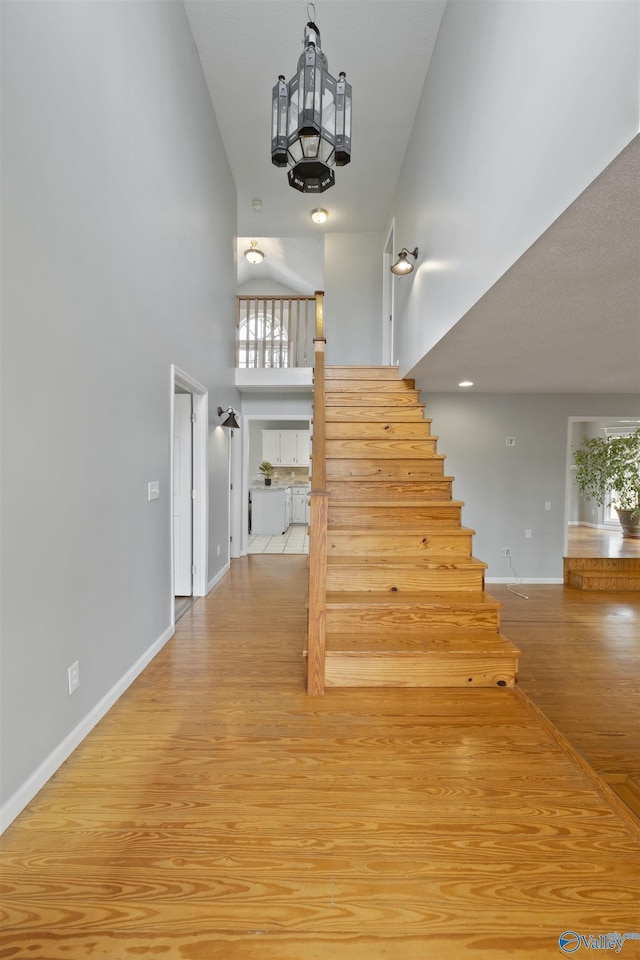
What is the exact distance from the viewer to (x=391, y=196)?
223 inches

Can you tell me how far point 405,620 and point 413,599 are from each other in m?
0.16

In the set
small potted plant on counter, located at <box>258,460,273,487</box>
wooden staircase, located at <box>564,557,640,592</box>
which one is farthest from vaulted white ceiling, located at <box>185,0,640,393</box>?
small potted plant on counter, located at <box>258,460,273,487</box>

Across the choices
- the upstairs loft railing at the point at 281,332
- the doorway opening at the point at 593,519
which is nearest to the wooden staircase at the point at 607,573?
the doorway opening at the point at 593,519

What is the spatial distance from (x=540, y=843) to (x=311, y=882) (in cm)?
78

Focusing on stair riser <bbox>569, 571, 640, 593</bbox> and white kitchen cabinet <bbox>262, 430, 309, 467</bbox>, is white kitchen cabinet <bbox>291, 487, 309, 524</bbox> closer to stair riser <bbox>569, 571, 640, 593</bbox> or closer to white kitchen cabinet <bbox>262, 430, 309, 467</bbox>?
white kitchen cabinet <bbox>262, 430, 309, 467</bbox>

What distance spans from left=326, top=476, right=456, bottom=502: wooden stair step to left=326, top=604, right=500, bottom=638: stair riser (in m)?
1.14

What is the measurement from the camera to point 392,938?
1158mm

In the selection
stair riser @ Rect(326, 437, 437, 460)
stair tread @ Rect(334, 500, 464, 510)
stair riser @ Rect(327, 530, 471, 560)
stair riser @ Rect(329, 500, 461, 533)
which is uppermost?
stair riser @ Rect(326, 437, 437, 460)

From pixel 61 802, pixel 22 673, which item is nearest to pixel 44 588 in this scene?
pixel 22 673

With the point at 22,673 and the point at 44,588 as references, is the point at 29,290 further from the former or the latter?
the point at 22,673

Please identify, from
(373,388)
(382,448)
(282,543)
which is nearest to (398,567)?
(382,448)

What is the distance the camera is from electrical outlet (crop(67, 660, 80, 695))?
187cm

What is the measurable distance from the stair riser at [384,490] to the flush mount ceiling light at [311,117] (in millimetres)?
2202

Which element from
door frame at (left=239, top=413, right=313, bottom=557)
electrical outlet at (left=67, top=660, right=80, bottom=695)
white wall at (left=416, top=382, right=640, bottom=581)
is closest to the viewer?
electrical outlet at (left=67, top=660, right=80, bottom=695)
